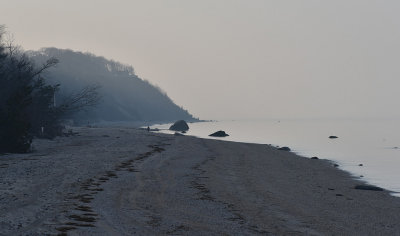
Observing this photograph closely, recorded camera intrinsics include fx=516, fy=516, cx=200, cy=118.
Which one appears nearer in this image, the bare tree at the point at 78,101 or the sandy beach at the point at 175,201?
the sandy beach at the point at 175,201

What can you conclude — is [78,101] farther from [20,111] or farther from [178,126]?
[178,126]

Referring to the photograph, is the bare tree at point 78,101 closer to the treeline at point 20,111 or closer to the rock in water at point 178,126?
the treeline at point 20,111

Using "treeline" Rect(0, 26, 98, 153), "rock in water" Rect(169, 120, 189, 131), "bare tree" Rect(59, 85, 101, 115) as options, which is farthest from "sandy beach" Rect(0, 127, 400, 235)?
"rock in water" Rect(169, 120, 189, 131)

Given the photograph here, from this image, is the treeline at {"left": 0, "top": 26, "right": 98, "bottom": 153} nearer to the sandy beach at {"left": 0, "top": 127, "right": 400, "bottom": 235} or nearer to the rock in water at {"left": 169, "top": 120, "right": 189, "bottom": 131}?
the sandy beach at {"left": 0, "top": 127, "right": 400, "bottom": 235}

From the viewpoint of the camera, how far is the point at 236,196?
1518 centimetres

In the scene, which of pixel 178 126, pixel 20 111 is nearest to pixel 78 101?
pixel 20 111

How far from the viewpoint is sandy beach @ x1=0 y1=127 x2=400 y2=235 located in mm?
10492

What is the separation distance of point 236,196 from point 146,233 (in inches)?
228

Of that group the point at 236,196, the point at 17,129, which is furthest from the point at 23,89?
the point at 236,196

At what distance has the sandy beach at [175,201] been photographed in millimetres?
10492

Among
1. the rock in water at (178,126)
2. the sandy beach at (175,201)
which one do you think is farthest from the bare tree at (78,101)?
the rock in water at (178,126)

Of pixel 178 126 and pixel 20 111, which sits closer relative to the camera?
pixel 20 111

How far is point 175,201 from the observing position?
45.2 feet

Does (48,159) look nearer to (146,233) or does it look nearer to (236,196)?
(236,196)
